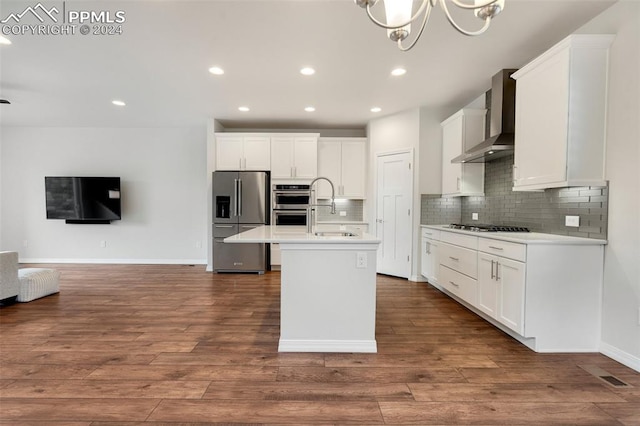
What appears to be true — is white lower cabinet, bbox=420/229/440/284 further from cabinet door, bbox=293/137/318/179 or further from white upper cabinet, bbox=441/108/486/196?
cabinet door, bbox=293/137/318/179

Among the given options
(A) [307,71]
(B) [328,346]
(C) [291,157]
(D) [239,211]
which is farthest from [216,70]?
(B) [328,346]

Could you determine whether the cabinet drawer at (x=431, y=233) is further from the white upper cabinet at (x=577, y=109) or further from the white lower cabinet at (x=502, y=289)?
the white upper cabinet at (x=577, y=109)

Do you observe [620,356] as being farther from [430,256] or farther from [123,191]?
[123,191]

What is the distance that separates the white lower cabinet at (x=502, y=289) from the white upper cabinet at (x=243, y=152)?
12.5ft

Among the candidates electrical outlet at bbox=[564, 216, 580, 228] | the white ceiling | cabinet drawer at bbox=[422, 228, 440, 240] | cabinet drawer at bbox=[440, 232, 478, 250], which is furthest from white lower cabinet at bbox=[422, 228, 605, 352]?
the white ceiling

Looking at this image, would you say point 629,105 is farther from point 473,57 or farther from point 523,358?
point 523,358

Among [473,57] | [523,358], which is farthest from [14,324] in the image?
[473,57]

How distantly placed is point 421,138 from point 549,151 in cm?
219

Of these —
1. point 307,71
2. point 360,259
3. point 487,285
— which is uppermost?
point 307,71

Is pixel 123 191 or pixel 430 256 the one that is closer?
pixel 430 256

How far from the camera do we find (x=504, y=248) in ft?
8.22

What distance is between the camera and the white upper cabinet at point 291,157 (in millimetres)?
5188

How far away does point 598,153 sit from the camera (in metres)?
2.22

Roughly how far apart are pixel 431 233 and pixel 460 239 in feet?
2.79
